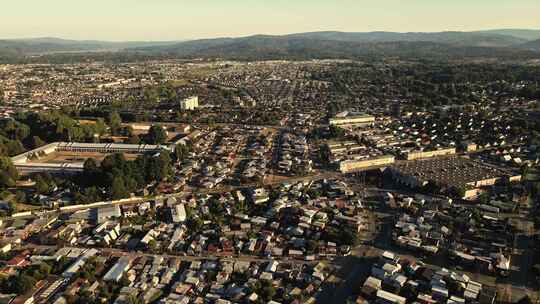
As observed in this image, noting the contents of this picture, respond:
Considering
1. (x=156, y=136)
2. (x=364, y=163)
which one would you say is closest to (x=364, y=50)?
(x=156, y=136)

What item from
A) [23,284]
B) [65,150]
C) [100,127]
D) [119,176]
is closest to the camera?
[23,284]

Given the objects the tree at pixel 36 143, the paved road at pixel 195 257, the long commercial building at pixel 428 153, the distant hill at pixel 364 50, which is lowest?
the paved road at pixel 195 257

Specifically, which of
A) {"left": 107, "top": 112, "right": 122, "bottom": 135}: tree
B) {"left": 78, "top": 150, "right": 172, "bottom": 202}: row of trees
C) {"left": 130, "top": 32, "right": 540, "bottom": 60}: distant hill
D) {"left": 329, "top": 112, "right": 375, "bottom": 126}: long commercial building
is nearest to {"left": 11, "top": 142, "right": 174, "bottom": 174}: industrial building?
{"left": 78, "top": 150, "right": 172, "bottom": 202}: row of trees

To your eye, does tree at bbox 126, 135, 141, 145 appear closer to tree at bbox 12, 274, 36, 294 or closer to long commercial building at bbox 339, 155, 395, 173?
long commercial building at bbox 339, 155, 395, 173

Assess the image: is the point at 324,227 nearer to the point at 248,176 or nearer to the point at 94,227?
the point at 248,176

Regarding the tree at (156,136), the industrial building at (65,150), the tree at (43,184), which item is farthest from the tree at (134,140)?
the tree at (43,184)

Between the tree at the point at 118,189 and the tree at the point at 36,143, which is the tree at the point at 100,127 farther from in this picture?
the tree at the point at 118,189

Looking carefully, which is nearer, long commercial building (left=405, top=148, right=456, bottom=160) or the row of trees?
the row of trees

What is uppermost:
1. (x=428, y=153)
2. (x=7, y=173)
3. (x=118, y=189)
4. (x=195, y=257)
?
(x=7, y=173)

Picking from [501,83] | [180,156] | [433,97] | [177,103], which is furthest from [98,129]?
[501,83]

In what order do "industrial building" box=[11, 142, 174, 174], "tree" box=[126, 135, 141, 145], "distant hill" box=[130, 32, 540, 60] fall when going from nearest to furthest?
"industrial building" box=[11, 142, 174, 174]
"tree" box=[126, 135, 141, 145]
"distant hill" box=[130, 32, 540, 60]

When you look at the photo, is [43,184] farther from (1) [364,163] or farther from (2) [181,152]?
(1) [364,163]

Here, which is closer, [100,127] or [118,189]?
[118,189]
